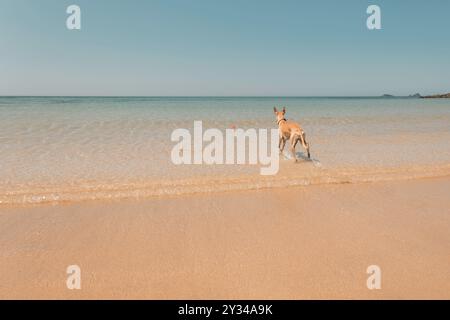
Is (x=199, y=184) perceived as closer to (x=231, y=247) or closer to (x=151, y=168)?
(x=151, y=168)

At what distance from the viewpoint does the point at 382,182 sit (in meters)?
5.57

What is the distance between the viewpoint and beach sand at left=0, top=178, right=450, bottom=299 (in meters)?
2.51

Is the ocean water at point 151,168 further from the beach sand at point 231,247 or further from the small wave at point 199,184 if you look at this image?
the beach sand at point 231,247

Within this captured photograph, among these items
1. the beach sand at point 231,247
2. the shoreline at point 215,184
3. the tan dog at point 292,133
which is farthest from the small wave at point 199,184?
the tan dog at point 292,133

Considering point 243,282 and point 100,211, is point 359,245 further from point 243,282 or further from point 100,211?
point 100,211

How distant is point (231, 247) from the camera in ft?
10.4

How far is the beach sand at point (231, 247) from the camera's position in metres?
2.51

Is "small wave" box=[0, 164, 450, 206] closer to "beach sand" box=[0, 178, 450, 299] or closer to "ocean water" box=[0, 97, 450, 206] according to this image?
"ocean water" box=[0, 97, 450, 206]

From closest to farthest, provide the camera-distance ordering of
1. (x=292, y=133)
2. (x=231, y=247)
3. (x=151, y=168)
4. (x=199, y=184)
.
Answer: (x=231, y=247)
(x=199, y=184)
(x=151, y=168)
(x=292, y=133)

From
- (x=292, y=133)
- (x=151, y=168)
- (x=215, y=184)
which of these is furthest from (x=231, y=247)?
(x=292, y=133)
